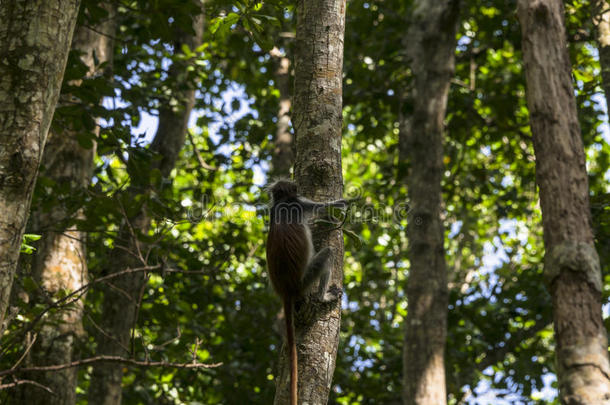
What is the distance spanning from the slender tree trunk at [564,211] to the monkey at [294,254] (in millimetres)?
1819

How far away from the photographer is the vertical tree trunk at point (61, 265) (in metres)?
5.73

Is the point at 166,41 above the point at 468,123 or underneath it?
underneath

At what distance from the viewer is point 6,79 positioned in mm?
2859

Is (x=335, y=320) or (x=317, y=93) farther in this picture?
(x=317, y=93)

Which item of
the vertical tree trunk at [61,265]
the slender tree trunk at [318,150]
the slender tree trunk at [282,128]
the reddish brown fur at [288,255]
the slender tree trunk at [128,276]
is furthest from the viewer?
the slender tree trunk at [282,128]

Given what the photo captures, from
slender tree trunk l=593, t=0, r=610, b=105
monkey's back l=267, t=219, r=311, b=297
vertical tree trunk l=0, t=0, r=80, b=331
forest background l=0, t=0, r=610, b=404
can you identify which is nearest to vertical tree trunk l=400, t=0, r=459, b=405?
forest background l=0, t=0, r=610, b=404

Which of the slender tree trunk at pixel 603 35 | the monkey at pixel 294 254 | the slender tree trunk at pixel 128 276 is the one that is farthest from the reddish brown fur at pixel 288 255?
the slender tree trunk at pixel 603 35

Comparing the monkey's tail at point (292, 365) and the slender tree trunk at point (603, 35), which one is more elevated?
the slender tree trunk at point (603, 35)

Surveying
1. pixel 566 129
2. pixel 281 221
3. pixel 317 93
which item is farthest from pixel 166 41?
pixel 566 129

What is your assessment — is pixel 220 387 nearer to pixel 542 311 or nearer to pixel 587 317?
pixel 542 311

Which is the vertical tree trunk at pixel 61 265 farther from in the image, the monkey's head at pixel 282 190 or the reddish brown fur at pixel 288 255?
the reddish brown fur at pixel 288 255

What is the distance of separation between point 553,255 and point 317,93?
2227mm

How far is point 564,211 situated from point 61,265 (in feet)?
15.3

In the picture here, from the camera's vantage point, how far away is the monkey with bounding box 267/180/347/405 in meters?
3.47
